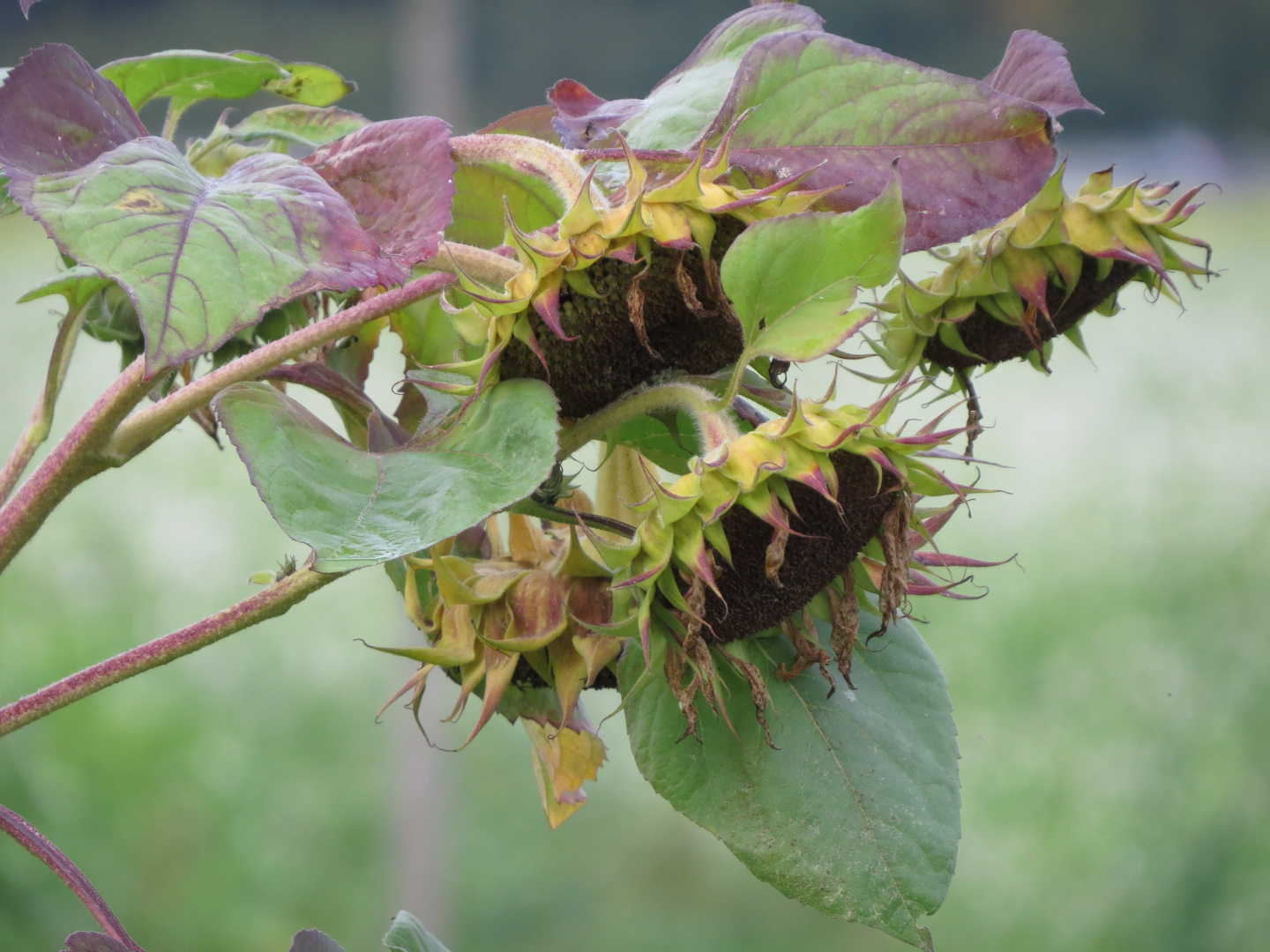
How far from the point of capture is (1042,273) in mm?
251

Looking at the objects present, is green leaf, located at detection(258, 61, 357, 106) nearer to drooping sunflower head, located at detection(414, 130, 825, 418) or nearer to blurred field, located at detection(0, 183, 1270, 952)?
drooping sunflower head, located at detection(414, 130, 825, 418)

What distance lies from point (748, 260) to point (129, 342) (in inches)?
7.0

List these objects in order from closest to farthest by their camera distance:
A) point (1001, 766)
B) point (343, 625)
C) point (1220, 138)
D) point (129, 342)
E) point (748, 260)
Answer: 1. point (748, 260)
2. point (129, 342)
3. point (1001, 766)
4. point (343, 625)
5. point (1220, 138)

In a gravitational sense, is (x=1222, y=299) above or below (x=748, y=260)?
below

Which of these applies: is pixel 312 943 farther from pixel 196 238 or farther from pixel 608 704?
pixel 608 704

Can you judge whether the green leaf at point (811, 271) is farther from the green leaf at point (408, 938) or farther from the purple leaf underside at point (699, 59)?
the green leaf at point (408, 938)

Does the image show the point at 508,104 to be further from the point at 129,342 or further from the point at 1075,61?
the point at 129,342

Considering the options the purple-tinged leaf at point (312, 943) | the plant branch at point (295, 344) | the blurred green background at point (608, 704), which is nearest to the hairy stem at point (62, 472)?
the plant branch at point (295, 344)

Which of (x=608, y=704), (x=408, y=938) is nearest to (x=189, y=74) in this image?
(x=408, y=938)

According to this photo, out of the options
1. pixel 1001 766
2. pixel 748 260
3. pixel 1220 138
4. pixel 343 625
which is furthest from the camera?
pixel 1220 138

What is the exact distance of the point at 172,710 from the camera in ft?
5.47

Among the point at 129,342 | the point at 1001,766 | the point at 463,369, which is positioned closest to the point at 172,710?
the point at 1001,766

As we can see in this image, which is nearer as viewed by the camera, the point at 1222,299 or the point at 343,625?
the point at 343,625

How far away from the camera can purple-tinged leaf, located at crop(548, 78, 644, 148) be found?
265mm
